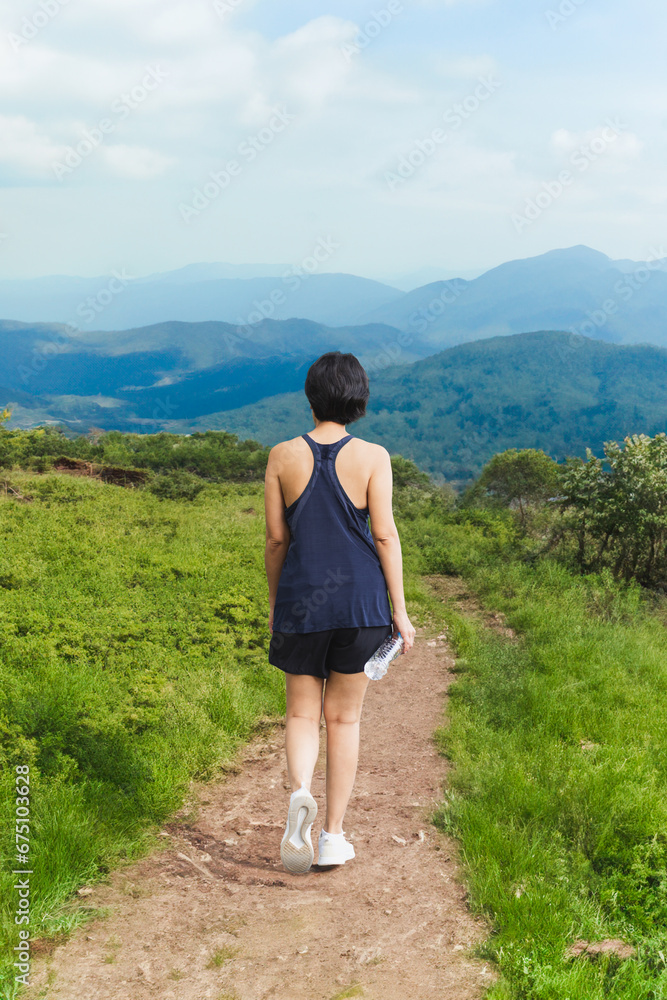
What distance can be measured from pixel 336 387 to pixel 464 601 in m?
7.30

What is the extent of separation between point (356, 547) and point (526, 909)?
182 cm

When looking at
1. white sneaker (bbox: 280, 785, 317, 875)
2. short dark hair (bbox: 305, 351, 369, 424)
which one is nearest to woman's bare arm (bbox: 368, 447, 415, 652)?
short dark hair (bbox: 305, 351, 369, 424)

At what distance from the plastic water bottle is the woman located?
4 cm

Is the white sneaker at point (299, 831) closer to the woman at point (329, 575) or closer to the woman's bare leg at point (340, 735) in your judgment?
the woman at point (329, 575)

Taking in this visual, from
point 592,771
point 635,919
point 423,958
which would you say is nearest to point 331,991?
point 423,958

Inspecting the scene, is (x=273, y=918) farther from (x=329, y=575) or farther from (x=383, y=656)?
(x=329, y=575)

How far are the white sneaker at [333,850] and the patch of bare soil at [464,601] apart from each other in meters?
4.88

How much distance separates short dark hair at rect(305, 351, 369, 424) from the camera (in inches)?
126

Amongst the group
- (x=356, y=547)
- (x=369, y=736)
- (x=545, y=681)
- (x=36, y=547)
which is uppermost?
(x=356, y=547)

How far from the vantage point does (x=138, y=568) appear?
902cm

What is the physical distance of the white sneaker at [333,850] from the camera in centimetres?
334

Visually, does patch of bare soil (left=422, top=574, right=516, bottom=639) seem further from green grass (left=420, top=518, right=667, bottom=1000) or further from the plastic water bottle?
the plastic water bottle

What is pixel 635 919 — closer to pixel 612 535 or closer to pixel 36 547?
pixel 36 547

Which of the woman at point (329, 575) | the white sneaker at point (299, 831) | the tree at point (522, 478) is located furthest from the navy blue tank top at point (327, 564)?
the tree at point (522, 478)
